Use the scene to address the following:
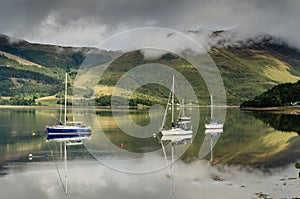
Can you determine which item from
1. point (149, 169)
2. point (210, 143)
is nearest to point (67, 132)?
point (210, 143)

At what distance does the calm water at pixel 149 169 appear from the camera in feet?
91.1

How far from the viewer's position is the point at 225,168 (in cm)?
3559

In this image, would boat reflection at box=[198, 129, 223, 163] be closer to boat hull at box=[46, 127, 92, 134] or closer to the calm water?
the calm water

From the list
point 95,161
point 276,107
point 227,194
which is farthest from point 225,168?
point 276,107

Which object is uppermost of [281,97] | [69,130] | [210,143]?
[281,97]

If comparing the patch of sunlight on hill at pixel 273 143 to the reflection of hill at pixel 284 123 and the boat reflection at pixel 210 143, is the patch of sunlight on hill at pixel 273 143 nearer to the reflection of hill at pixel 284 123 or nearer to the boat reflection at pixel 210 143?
the boat reflection at pixel 210 143

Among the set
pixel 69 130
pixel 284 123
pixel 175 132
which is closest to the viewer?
pixel 175 132

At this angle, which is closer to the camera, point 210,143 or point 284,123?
point 210,143

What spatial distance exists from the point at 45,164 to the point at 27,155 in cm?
548

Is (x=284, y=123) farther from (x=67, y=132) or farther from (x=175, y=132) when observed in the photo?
(x=67, y=132)

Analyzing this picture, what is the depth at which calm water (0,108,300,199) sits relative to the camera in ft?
91.1

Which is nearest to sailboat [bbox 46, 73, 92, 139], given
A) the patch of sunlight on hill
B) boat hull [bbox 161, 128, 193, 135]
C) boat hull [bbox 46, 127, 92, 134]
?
boat hull [bbox 46, 127, 92, 134]

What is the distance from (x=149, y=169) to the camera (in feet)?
117

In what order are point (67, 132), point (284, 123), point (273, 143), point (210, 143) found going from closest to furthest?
point (273, 143), point (210, 143), point (67, 132), point (284, 123)
